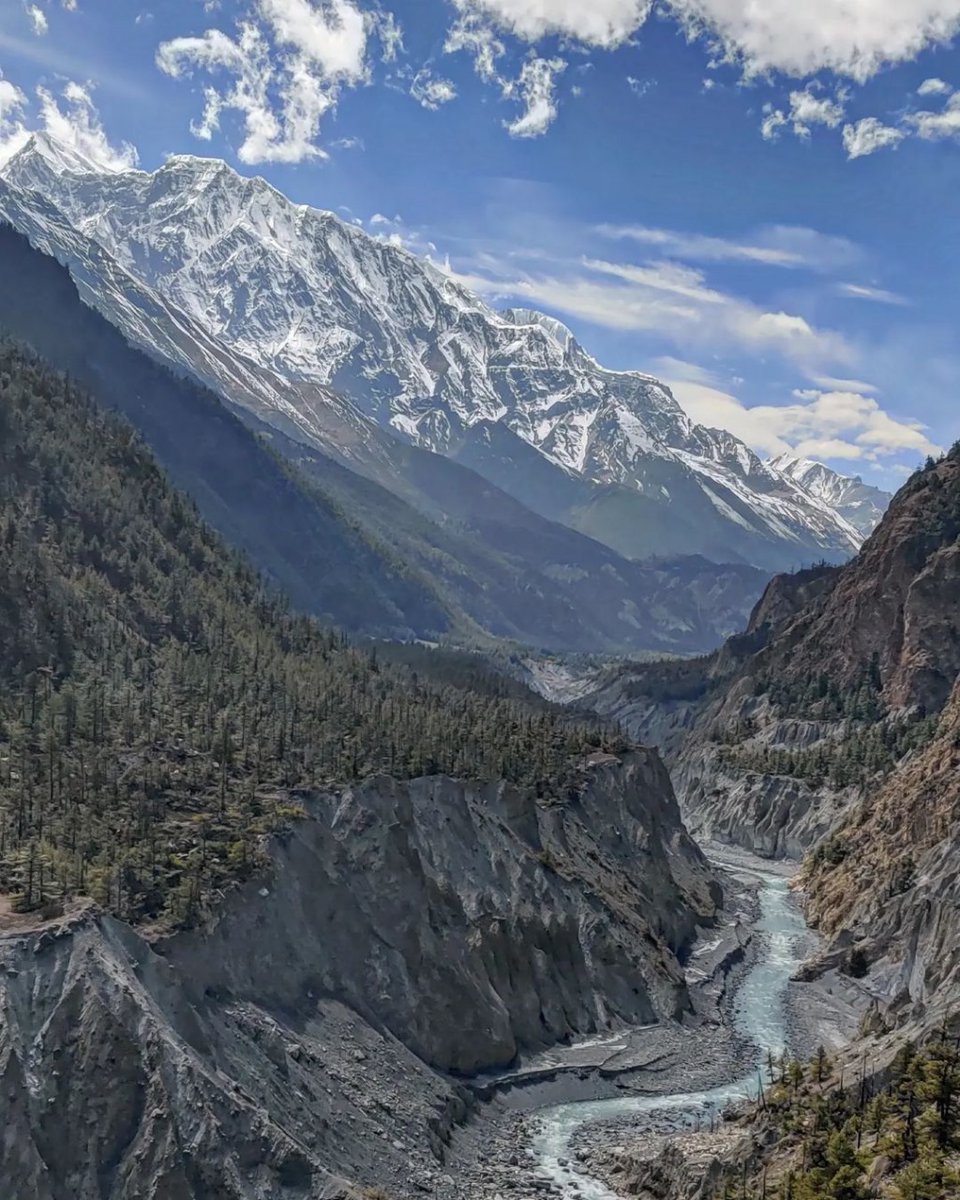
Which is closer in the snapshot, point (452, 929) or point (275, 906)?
point (275, 906)

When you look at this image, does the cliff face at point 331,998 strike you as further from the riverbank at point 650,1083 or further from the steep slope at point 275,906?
the riverbank at point 650,1083

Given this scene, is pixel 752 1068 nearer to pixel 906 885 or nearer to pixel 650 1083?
pixel 650 1083

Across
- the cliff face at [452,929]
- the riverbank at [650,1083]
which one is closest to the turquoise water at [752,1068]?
the riverbank at [650,1083]

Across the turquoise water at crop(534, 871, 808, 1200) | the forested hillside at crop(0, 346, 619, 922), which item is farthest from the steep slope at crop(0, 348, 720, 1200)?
the turquoise water at crop(534, 871, 808, 1200)

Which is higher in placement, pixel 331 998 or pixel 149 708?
pixel 149 708

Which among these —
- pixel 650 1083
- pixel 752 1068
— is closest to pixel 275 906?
pixel 650 1083

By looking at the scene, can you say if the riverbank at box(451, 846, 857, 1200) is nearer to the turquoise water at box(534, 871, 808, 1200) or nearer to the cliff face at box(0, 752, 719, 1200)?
the turquoise water at box(534, 871, 808, 1200)
